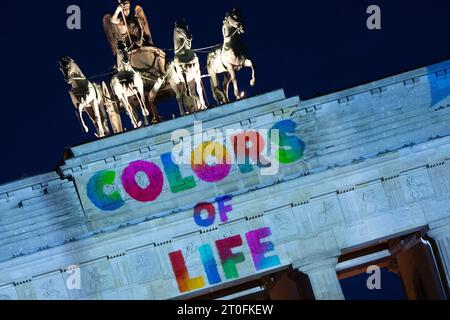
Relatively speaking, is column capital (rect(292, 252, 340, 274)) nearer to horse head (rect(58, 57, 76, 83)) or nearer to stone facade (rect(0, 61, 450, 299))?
stone facade (rect(0, 61, 450, 299))

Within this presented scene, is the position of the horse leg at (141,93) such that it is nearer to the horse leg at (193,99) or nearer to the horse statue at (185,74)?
the horse statue at (185,74)

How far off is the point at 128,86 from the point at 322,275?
27.3ft

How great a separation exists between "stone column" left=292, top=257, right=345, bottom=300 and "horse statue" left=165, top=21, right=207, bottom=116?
18.4 feet

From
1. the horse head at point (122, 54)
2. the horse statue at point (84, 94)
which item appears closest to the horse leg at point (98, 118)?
the horse statue at point (84, 94)

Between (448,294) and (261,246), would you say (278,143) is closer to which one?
(261,246)

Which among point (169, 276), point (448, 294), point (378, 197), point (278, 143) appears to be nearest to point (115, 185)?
point (169, 276)

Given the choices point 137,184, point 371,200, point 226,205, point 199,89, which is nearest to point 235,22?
point 199,89

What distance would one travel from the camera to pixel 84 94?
30.6 metres

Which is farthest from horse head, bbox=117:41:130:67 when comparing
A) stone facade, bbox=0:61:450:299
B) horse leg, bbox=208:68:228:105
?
stone facade, bbox=0:61:450:299

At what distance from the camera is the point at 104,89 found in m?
32.0

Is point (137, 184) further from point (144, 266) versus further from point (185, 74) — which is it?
point (185, 74)

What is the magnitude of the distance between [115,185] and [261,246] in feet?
15.1

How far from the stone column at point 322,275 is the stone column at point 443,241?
3.14m

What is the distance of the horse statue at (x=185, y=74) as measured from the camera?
1197 inches
